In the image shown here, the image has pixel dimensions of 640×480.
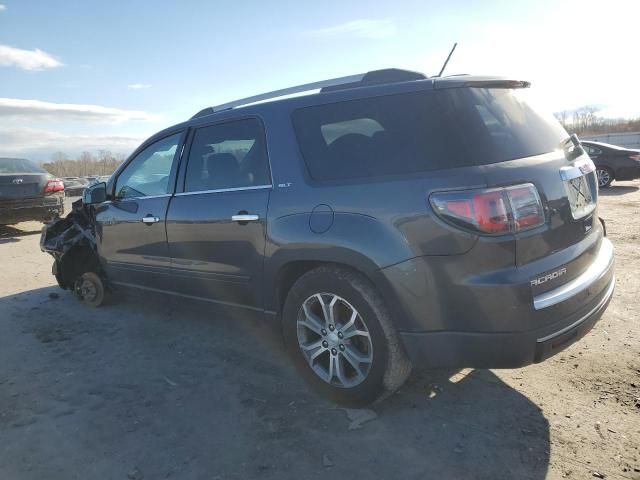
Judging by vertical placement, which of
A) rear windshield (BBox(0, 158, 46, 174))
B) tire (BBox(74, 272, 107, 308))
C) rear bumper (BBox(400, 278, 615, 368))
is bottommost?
tire (BBox(74, 272, 107, 308))

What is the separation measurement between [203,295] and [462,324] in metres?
2.20

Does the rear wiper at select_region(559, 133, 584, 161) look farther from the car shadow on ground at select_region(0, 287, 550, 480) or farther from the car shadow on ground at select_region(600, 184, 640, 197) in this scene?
the car shadow on ground at select_region(600, 184, 640, 197)

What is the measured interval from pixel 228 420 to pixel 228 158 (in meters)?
1.87

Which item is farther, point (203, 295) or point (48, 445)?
point (203, 295)

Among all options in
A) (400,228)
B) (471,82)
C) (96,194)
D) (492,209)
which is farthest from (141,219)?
(492,209)

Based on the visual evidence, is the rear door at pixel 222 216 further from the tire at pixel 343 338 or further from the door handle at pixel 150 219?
the tire at pixel 343 338

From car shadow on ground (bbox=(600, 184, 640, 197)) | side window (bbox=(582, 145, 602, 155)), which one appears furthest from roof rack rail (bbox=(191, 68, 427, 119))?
side window (bbox=(582, 145, 602, 155))

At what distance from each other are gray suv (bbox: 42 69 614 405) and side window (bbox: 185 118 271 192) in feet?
0.05

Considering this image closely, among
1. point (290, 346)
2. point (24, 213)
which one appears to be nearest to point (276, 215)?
point (290, 346)

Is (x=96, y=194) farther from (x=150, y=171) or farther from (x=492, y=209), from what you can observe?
(x=492, y=209)

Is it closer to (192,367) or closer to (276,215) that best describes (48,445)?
(192,367)

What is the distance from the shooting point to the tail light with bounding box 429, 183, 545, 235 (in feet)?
7.81

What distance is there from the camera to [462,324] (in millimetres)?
2498

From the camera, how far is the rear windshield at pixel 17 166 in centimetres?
1023
